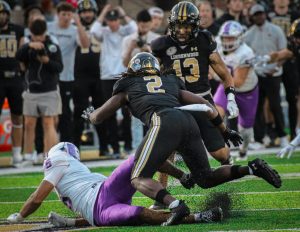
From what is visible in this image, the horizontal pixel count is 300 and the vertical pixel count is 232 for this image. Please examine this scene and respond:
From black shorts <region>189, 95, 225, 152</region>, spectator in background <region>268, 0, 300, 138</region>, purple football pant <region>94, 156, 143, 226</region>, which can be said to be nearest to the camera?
purple football pant <region>94, 156, 143, 226</region>

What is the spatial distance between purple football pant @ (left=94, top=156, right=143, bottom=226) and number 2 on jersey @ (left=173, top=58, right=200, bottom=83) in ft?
5.54

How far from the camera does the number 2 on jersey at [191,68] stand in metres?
8.58

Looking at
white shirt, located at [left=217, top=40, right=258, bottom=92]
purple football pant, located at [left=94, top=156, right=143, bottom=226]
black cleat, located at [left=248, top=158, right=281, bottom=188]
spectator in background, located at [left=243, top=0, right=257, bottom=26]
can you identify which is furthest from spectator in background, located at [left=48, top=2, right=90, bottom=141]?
black cleat, located at [left=248, top=158, right=281, bottom=188]

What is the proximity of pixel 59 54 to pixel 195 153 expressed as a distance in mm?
5454

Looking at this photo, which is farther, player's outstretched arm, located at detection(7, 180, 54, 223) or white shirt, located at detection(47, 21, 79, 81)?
white shirt, located at detection(47, 21, 79, 81)

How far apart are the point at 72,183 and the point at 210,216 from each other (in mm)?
1049

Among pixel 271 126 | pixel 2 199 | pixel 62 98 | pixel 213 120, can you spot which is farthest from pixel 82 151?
pixel 213 120

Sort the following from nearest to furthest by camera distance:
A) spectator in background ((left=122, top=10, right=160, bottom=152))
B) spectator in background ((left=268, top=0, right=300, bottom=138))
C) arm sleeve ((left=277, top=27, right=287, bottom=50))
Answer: spectator in background ((left=122, top=10, right=160, bottom=152))
arm sleeve ((left=277, top=27, right=287, bottom=50))
spectator in background ((left=268, top=0, right=300, bottom=138))

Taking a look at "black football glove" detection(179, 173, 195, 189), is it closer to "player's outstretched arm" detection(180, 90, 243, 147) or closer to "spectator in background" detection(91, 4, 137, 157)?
"player's outstretched arm" detection(180, 90, 243, 147)

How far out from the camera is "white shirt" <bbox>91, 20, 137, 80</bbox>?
13.5 m

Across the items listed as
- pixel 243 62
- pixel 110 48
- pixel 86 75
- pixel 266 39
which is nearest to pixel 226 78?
pixel 243 62

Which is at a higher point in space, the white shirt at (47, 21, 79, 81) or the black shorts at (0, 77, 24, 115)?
the white shirt at (47, 21, 79, 81)

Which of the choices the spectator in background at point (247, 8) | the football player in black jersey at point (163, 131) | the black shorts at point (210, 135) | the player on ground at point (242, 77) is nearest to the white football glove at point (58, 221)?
the football player in black jersey at point (163, 131)

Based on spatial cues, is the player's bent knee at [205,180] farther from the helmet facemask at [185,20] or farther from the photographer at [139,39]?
the photographer at [139,39]
